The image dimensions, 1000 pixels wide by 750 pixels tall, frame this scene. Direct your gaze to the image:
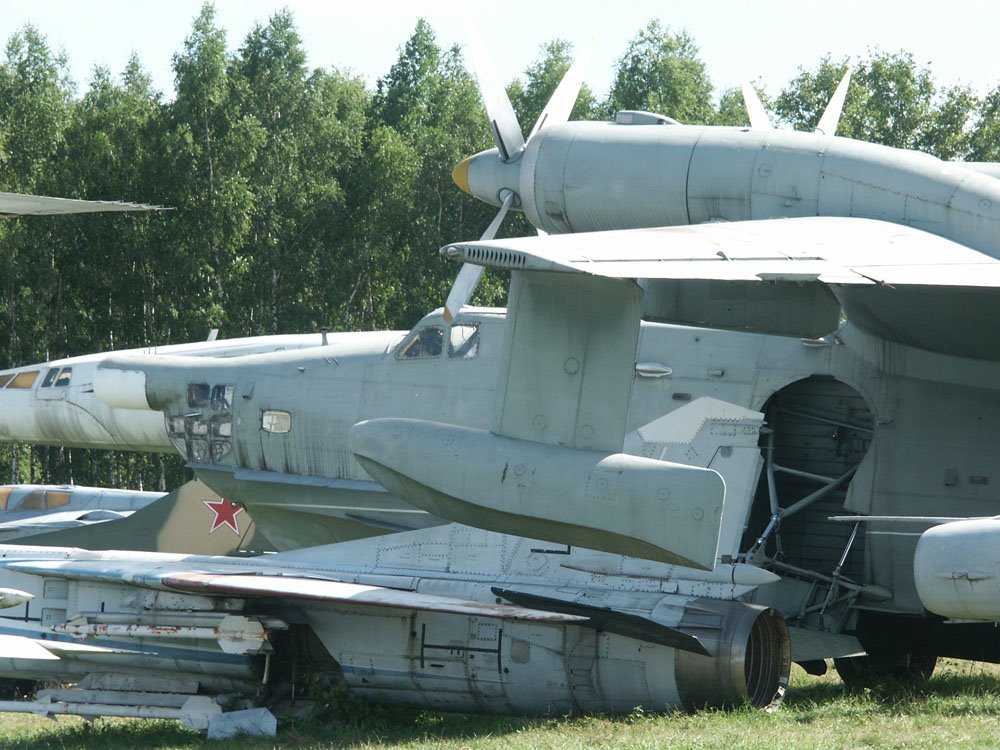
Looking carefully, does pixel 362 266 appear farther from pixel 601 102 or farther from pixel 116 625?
pixel 116 625

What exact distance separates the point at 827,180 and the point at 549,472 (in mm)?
4630

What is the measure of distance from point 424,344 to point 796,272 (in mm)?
6658

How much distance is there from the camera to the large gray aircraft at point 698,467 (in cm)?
1084

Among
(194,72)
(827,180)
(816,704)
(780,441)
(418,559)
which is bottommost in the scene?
(816,704)

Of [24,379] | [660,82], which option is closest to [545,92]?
[660,82]

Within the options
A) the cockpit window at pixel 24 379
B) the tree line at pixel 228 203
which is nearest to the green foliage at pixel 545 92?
the tree line at pixel 228 203

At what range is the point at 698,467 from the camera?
10047mm

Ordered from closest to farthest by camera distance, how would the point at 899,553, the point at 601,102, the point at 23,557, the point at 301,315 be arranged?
the point at 899,553, the point at 23,557, the point at 301,315, the point at 601,102

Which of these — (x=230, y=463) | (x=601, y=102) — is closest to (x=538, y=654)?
(x=230, y=463)

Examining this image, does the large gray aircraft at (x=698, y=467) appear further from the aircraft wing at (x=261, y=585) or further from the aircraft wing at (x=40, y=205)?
the aircraft wing at (x=40, y=205)

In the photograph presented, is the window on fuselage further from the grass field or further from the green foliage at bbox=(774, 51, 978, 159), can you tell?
the green foliage at bbox=(774, 51, 978, 159)

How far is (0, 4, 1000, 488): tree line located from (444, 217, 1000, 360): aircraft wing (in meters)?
23.6

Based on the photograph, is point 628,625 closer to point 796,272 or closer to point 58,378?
point 796,272

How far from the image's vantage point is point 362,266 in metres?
36.7
